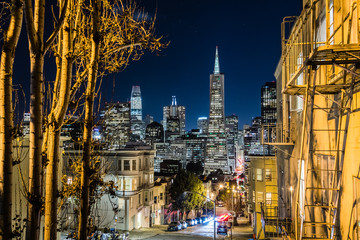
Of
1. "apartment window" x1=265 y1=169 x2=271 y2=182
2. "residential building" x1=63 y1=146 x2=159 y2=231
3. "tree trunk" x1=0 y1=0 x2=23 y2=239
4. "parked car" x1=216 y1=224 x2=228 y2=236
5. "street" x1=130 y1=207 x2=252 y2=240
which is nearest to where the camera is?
"tree trunk" x1=0 y1=0 x2=23 y2=239

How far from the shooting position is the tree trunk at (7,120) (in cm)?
459

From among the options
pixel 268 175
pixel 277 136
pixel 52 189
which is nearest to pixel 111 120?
Answer: pixel 52 189

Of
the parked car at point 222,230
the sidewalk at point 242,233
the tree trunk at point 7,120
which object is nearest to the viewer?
the tree trunk at point 7,120

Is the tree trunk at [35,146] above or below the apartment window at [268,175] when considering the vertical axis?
above

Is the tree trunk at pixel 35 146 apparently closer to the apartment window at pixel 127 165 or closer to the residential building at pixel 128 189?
the residential building at pixel 128 189

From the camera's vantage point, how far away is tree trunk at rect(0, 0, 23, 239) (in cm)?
459

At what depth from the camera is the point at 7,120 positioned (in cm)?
477

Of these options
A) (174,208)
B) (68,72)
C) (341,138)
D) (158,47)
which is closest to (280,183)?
(341,138)

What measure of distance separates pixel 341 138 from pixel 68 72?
7.05 meters

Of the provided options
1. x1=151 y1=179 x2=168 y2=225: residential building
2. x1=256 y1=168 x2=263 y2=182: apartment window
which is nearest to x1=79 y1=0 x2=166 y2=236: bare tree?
x1=256 y1=168 x2=263 y2=182: apartment window

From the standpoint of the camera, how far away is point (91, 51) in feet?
26.3

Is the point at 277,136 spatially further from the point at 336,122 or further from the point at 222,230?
the point at 222,230

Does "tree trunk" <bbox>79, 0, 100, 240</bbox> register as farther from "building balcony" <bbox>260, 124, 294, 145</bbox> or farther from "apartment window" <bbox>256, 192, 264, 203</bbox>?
"apartment window" <bbox>256, 192, 264, 203</bbox>

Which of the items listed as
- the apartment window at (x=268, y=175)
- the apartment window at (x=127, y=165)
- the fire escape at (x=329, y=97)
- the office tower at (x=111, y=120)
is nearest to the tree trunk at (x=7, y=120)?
the office tower at (x=111, y=120)
